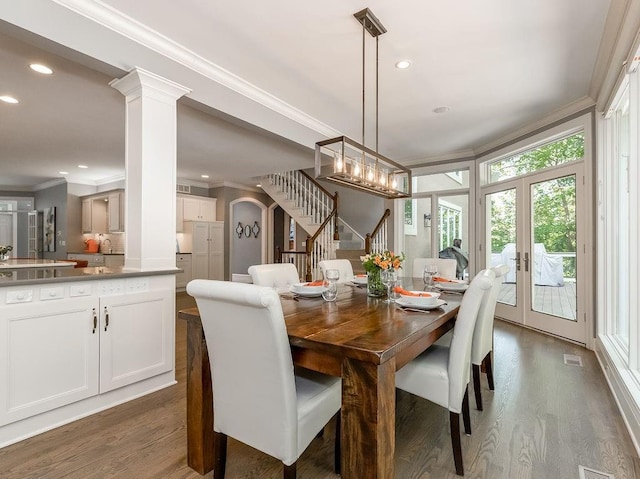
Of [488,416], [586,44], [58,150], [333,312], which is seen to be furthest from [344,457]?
[58,150]

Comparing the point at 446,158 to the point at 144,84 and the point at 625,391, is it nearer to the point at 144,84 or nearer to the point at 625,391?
the point at 625,391

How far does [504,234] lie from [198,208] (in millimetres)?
6507

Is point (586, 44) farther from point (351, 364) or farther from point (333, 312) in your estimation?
point (351, 364)

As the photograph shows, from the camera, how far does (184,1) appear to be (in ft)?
7.28

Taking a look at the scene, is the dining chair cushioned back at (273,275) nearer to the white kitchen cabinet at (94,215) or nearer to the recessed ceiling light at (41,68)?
the recessed ceiling light at (41,68)

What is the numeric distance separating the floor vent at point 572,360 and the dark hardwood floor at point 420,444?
1.68 ft

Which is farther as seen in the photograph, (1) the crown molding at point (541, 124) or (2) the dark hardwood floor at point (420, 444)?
(1) the crown molding at point (541, 124)

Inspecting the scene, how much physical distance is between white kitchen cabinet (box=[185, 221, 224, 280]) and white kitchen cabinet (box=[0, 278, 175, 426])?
5.39 metres

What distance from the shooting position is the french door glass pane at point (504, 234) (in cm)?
479

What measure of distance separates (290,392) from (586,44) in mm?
3420

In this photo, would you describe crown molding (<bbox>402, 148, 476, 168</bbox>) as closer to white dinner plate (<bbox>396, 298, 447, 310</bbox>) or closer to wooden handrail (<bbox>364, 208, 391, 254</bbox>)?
wooden handrail (<bbox>364, 208, 391, 254</bbox>)

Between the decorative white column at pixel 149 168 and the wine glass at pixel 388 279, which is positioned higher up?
the decorative white column at pixel 149 168

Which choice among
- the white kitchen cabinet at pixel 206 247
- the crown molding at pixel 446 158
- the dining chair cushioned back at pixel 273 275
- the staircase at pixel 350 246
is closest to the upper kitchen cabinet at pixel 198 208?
the white kitchen cabinet at pixel 206 247

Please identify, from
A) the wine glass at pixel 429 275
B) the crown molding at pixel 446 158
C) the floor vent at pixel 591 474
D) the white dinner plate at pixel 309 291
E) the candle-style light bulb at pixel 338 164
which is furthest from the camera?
the crown molding at pixel 446 158
